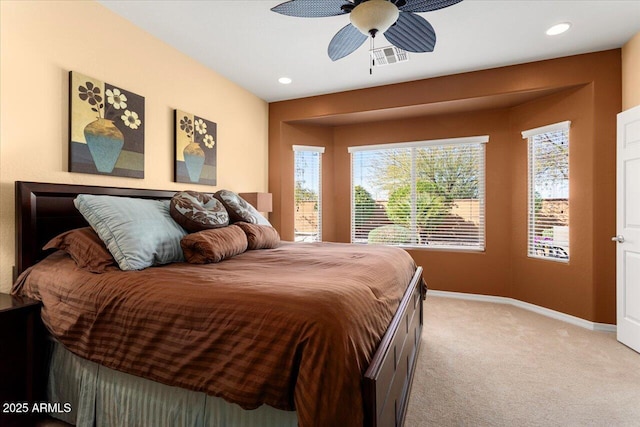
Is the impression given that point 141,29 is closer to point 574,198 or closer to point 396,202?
point 396,202

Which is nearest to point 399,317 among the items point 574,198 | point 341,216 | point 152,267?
A: point 152,267

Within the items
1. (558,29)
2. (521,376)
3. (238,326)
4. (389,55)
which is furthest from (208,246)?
(558,29)

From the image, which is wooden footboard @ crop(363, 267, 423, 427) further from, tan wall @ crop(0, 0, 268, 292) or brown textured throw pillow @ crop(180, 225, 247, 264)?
tan wall @ crop(0, 0, 268, 292)

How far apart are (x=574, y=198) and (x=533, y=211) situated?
49 cm

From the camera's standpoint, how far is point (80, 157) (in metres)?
2.30

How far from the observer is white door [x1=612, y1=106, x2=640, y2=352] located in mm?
2695

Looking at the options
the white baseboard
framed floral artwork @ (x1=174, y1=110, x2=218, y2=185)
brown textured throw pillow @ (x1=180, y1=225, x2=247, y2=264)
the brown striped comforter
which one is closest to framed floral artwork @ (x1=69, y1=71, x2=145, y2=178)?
framed floral artwork @ (x1=174, y1=110, x2=218, y2=185)

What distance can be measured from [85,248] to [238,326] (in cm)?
124

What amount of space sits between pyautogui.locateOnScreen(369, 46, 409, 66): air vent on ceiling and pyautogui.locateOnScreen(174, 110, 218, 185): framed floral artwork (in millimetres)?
1943

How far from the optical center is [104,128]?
244 centimetres

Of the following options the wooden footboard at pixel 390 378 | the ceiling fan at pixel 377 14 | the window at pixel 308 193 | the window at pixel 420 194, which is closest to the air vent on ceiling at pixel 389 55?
the ceiling fan at pixel 377 14

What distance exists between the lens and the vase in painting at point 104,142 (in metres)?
2.37

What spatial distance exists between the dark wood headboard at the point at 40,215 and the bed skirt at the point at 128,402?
2.10ft

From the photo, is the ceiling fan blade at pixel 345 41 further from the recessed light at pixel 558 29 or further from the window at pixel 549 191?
the window at pixel 549 191
